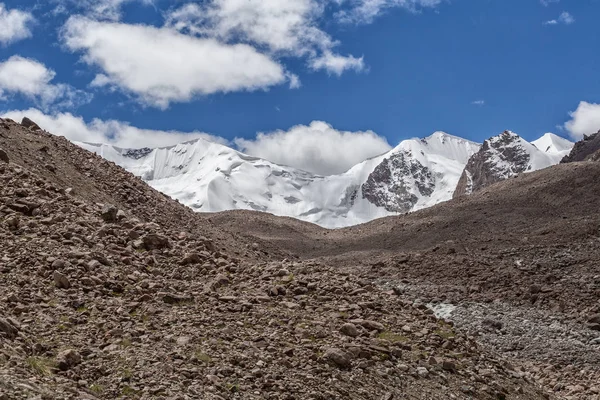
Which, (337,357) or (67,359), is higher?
(337,357)

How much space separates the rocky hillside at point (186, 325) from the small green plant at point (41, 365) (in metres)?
0.02

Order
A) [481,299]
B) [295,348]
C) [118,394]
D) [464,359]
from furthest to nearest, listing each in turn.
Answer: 1. [481,299]
2. [464,359]
3. [295,348]
4. [118,394]

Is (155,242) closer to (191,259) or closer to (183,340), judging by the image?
(191,259)

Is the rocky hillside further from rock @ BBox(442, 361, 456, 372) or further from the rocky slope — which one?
the rocky slope

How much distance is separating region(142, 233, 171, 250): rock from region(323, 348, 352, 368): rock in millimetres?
4492

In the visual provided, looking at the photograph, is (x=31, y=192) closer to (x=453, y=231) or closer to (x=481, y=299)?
(x=481, y=299)

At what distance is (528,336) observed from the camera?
775 inches

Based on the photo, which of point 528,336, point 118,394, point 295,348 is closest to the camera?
point 118,394

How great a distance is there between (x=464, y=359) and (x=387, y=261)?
17.4 metres

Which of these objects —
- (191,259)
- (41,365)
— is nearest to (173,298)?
(191,259)

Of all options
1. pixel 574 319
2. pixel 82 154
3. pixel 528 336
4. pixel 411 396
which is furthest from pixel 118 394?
pixel 82 154

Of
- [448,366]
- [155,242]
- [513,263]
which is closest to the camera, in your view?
[448,366]

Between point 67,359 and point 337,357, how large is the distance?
3538mm

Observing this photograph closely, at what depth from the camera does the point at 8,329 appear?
9961mm
